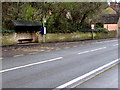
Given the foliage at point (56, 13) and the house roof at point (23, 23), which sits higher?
the foliage at point (56, 13)

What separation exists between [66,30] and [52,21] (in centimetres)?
280

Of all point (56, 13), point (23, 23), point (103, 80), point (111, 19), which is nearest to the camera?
point (103, 80)

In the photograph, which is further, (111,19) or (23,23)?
(111,19)

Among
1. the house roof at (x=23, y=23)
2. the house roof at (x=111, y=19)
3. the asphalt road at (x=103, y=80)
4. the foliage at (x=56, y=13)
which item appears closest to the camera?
the asphalt road at (x=103, y=80)

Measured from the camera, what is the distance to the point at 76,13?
3120cm

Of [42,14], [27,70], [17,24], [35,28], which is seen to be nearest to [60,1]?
[42,14]

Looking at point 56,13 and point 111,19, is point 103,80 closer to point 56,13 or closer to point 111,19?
point 56,13

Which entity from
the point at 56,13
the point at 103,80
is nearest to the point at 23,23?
the point at 56,13

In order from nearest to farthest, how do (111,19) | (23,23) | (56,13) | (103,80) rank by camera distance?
(103,80), (23,23), (56,13), (111,19)

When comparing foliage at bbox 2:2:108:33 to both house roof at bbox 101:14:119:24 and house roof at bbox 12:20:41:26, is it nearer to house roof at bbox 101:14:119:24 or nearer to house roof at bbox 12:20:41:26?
house roof at bbox 12:20:41:26

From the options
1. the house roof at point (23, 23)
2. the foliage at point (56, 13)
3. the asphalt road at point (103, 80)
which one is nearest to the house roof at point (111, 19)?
the foliage at point (56, 13)

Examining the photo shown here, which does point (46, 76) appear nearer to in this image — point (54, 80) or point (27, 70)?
point (54, 80)

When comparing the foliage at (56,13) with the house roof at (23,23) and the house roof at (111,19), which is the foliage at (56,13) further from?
the house roof at (111,19)

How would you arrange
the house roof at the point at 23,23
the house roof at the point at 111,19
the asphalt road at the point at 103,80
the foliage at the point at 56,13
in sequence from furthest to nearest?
the house roof at the point at 111,19, the house roof at the point at 23,23, the foliage at the point at 56,13, the asphalt road at the point at 103,80
